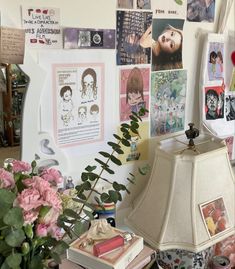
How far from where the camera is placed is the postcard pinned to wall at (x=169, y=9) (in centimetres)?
124

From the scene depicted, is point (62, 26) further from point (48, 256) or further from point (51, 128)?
point (48, 256)

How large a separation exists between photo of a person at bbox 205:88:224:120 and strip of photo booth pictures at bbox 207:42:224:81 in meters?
0.05

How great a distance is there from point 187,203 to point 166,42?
0.52m

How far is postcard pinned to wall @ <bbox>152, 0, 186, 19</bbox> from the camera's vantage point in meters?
1.24

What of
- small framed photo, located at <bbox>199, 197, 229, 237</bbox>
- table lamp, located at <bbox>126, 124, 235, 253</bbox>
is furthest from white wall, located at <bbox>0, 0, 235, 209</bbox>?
small framed photo, located at <bbox>199, 197, 229, 237</bbox>

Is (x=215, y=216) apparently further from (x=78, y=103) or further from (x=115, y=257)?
(x=78, y=103)

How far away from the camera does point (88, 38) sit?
111 cm

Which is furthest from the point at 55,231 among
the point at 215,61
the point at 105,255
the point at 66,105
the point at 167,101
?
the point at 215,61

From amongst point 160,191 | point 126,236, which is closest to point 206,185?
point 160,191

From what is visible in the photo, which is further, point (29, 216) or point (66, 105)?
point (66, 105)

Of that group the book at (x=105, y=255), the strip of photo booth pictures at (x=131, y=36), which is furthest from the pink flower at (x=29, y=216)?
the strip of photo booth pictures at (x=131, y=36)

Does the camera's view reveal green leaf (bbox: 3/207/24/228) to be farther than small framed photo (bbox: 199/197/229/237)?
No

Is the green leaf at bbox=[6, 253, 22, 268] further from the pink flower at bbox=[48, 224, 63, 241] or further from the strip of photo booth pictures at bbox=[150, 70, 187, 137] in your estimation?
the strip of photo booth pictures at bbox=[150, 70, 187, 137]

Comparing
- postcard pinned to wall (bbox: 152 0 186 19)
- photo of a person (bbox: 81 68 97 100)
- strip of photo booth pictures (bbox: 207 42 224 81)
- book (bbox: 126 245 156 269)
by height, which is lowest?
book (bbox: 126 245 156 269)
